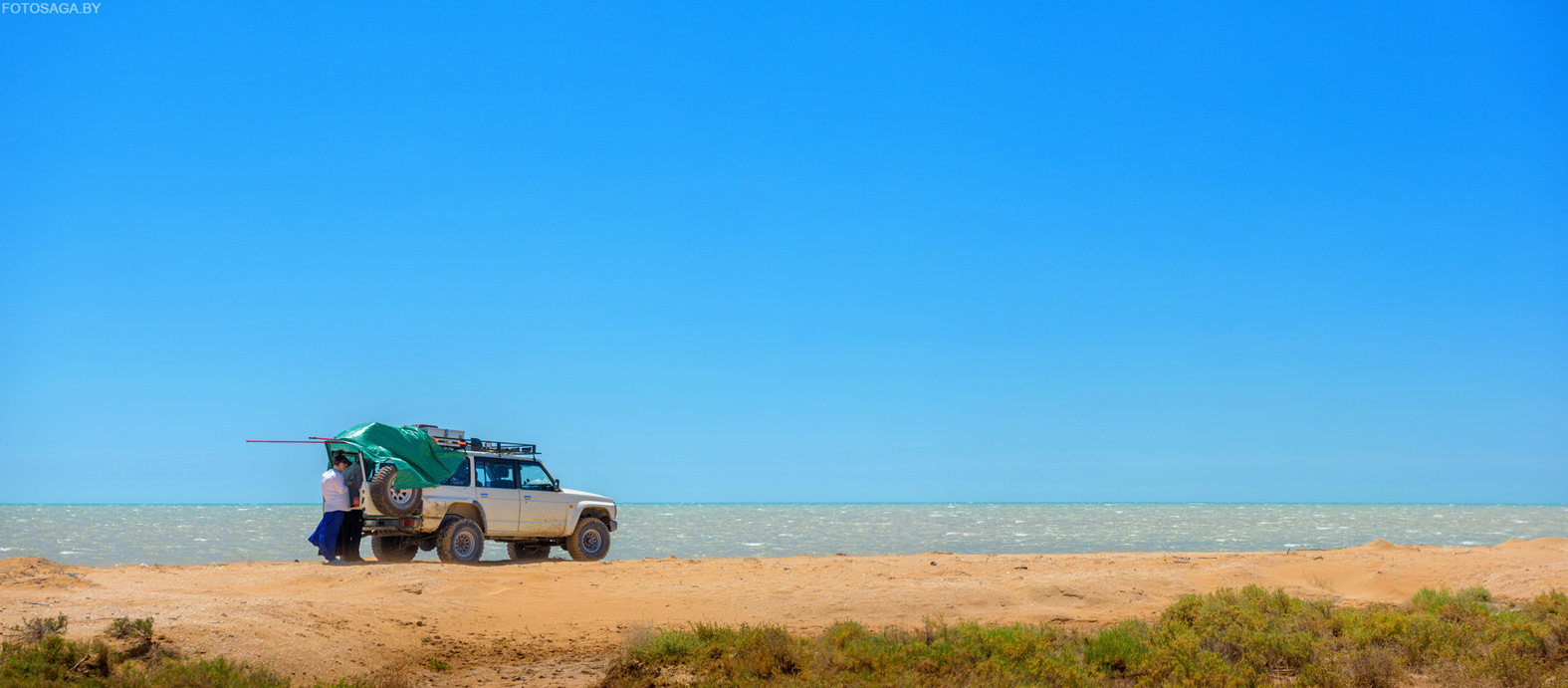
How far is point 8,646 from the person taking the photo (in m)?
7.32

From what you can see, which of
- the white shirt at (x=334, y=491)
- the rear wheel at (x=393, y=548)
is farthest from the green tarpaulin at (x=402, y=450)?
the rear wheel at (x=393, y=548)

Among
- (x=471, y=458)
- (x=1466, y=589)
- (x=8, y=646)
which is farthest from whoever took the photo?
(x=471, y=458)

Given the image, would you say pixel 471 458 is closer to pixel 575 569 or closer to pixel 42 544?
pixel 575 569

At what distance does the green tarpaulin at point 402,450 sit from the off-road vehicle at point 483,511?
0.11 metres

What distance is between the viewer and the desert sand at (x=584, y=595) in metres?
9.01

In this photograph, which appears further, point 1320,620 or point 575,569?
point 575,569

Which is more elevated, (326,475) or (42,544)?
(326,475)

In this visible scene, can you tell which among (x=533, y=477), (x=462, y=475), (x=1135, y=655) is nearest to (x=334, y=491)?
(x=462, y=475)

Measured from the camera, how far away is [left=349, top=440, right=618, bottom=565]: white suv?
16609mm

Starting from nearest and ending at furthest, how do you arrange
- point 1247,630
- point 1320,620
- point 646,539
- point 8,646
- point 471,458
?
1. point 8,646
2. point 1247,630
3. point 1320,620
4. point 471,458
5. point 646,539

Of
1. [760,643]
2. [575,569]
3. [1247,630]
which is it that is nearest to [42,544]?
[575,569]

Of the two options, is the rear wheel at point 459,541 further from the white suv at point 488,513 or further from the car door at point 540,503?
the car door at point 540,503

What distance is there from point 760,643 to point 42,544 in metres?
32.4

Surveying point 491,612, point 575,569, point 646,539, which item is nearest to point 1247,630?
point 491,612
